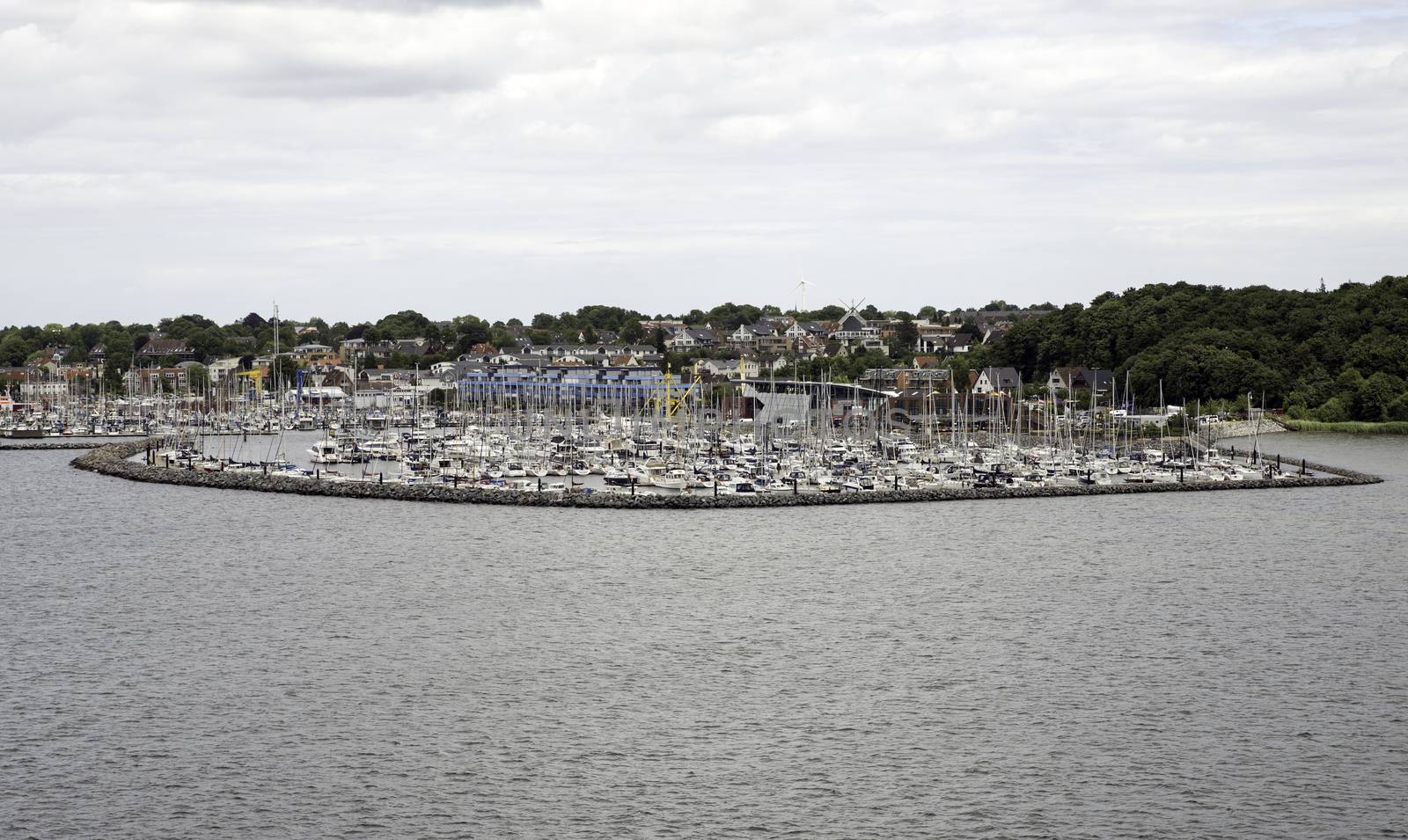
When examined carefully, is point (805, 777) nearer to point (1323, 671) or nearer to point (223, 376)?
point (1323, 671)

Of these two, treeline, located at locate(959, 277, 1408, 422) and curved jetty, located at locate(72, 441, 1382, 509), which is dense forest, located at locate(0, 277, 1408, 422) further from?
curved jetty, located at locate(72, 441, 1382, 509)

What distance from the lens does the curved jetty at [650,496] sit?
35.6 metres

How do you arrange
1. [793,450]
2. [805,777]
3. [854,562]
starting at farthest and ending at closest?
[793,450] < [854,562] < [805,777]

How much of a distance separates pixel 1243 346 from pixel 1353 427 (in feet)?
24.7

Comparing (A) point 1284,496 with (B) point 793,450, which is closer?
(A) point 1284,496

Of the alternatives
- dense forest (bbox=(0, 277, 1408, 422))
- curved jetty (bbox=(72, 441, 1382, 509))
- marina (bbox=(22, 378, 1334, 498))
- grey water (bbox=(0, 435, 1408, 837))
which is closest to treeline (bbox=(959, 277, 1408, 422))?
dense forest (bbox=(0, 277, 1408, 422))

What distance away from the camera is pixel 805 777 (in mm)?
14219

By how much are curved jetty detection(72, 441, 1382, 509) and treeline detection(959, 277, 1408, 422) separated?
19713 mm

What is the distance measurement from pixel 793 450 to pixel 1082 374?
102 ft

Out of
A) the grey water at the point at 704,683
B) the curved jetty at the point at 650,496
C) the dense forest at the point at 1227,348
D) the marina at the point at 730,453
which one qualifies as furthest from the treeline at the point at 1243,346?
the grey water at the point at 704,683

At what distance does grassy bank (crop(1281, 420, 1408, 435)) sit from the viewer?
5994cm

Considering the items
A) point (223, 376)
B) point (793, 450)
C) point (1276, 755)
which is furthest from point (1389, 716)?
point (223, 376)

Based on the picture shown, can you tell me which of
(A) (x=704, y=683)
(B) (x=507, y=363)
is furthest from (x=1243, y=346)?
(A) (x=704, y=683)

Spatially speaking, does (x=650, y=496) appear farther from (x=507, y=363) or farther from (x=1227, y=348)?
(x=507, y=363)
